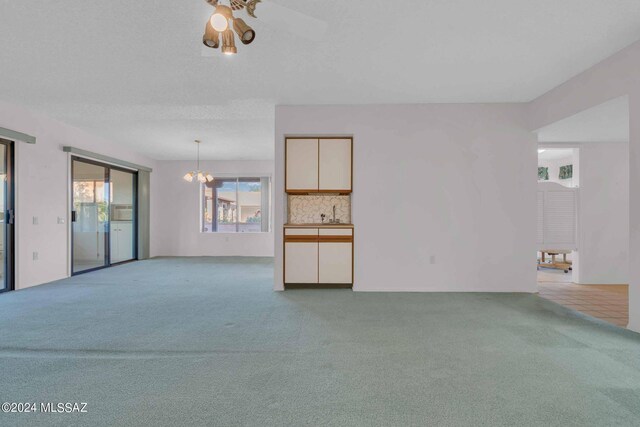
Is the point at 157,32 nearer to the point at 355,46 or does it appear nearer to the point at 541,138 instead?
the point at 355,46

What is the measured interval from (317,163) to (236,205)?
17.0 feet

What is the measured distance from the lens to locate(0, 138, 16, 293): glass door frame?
4691 millimetres

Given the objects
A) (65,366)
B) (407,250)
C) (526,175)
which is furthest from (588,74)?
(65,366)

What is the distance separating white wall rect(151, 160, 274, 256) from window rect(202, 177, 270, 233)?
30 cm

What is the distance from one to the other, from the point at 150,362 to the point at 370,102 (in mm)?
4108

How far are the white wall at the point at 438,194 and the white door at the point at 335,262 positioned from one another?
14 centimetres

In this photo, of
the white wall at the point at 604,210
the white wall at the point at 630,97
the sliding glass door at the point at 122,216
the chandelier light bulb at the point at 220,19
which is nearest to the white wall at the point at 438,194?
the white wall at the point at 630,97

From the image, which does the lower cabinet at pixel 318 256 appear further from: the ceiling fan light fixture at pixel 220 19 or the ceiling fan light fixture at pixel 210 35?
the ceiling fan light fixture at pixel 220 19

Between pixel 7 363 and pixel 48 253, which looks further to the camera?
pixel 48 253

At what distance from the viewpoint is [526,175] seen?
4695 millimetres

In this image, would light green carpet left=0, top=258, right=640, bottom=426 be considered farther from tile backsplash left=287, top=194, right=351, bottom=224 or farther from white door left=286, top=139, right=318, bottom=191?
white door left=286, top=139, right=318, bottom=191

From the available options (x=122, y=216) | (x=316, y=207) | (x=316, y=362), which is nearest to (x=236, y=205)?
(x=122, y=216)

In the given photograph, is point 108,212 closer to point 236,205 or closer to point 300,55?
point 236,205

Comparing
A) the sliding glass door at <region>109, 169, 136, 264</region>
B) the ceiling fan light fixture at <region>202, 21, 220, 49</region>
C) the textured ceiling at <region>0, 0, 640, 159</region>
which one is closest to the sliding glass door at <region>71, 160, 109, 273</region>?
the sliding glass door at <region>109, 169, 136, 264</region>
